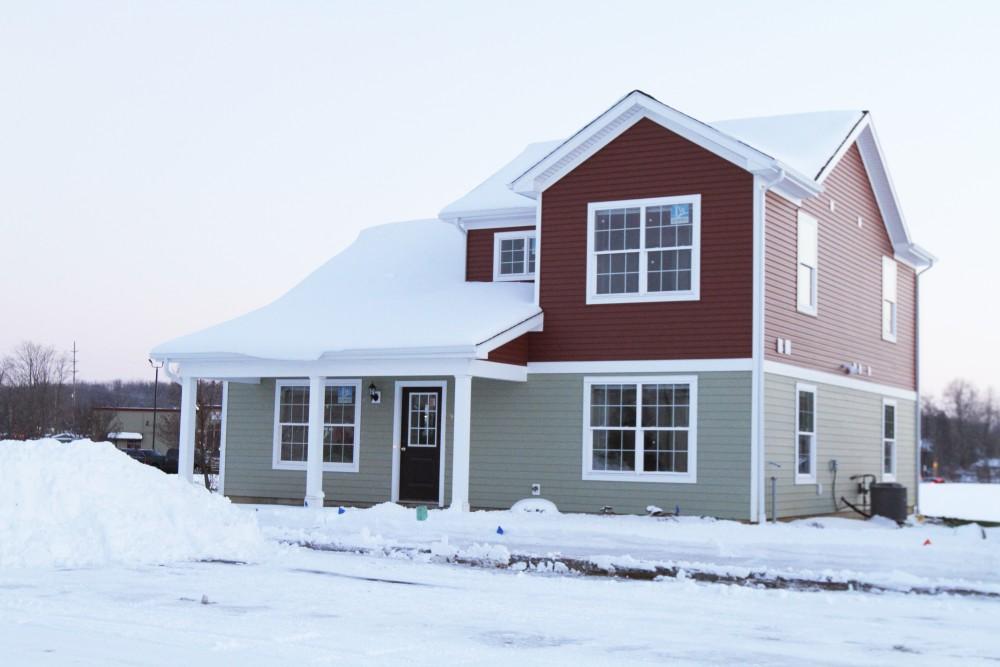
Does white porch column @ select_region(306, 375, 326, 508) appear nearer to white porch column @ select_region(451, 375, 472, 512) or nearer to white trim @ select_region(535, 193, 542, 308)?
white porch column @ select_region(451, 375, 472, 512)

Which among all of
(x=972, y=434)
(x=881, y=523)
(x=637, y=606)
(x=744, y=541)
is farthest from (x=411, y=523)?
(x=972, y=434)

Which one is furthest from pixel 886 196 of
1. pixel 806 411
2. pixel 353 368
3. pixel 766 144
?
pixel 353 368

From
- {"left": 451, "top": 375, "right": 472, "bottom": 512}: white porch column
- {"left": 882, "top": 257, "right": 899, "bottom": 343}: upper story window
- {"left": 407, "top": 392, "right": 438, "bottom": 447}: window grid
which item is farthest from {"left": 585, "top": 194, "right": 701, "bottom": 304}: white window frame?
{"left": 882, "top": 257, "right": 899, "bottom": 343}: upper story window

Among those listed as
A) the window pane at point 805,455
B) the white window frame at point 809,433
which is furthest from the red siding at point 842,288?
the window pane at point 805,455

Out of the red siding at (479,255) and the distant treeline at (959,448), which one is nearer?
the red siding at (479,255)

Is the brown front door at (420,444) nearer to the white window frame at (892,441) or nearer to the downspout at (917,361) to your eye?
the white window frame at (892,441)

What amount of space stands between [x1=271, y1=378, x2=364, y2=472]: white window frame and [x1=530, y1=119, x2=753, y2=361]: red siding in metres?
4.02

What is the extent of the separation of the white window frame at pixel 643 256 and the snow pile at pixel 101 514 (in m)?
7.22

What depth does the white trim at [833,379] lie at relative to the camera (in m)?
19.1

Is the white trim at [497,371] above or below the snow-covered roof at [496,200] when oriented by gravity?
below

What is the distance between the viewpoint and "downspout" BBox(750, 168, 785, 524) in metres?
18.3

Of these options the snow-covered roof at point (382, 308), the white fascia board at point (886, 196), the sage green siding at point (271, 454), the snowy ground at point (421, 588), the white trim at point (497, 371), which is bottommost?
the snowy ground at point (421, 588)

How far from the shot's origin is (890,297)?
82.0 feet

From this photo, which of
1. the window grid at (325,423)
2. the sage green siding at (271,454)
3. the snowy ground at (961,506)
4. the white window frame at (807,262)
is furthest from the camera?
the snowy ground at (961,506)
